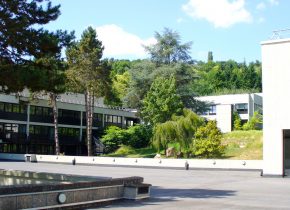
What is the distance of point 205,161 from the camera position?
3694cm

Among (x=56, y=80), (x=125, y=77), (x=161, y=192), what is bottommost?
(x=161, y=192)

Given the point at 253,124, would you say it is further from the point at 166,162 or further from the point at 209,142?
the point at 166,162

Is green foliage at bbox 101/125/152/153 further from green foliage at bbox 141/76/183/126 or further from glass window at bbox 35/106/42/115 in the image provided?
glass window at bbox 35/106/42/115

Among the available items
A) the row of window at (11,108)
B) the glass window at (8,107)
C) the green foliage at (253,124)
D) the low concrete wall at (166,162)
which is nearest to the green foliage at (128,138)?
the row of window at (11,108)

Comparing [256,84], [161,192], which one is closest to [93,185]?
[161,192]

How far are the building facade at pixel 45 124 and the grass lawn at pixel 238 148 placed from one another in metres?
8.00

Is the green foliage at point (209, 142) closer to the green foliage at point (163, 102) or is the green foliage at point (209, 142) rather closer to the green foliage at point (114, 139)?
the green foliage at point (163, 102)

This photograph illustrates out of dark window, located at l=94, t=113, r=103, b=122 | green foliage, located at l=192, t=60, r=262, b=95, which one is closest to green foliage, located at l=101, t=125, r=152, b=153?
dark window, located at l=94, t=113, r=103, b=122

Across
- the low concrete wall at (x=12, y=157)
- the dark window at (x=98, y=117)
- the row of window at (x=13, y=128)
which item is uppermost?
the dark window at (x=98, y=117)

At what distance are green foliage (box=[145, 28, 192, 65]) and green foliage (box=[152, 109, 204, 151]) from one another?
44.8 feet

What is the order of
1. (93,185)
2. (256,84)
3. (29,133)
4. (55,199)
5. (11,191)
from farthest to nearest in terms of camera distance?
(256,84) < (29,133) < (93,185) < (55,199) < (11,191)

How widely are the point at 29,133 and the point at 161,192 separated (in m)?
42.0

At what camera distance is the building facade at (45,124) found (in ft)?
181

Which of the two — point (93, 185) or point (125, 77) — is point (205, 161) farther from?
point (125, 77)
